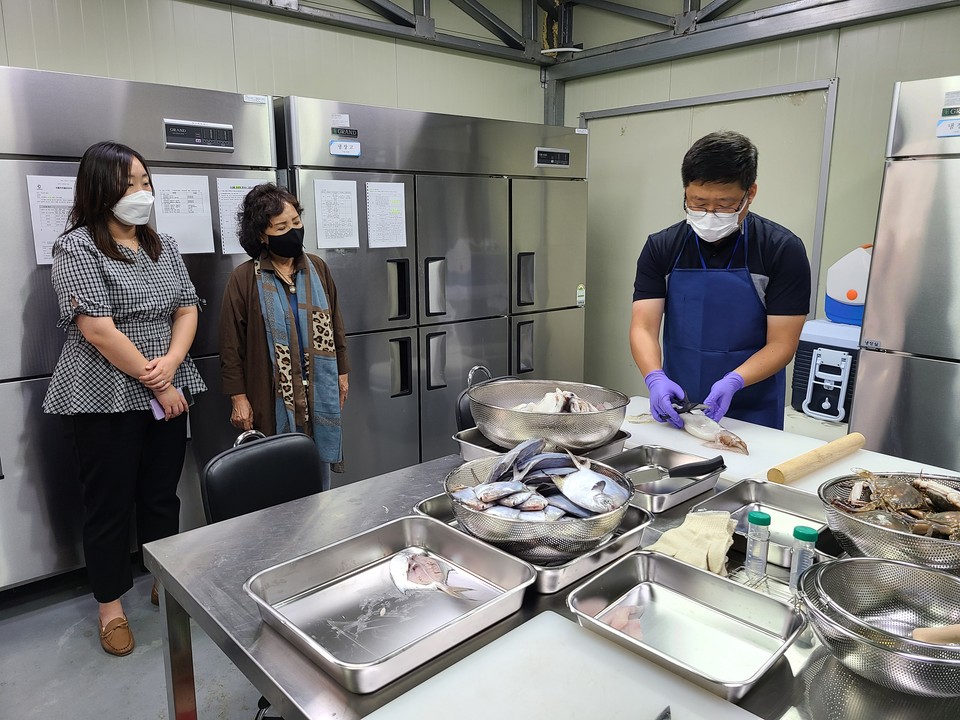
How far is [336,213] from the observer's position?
3.05 meters

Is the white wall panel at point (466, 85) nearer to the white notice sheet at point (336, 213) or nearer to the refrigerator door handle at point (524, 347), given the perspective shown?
the white notice sheet at point (336, 213)

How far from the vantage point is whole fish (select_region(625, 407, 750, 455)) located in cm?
176

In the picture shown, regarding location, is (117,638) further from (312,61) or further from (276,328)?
(312,61)

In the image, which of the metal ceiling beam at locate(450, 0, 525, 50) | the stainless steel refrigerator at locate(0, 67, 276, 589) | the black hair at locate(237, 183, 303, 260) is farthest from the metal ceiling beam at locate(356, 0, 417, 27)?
the black hair at locate(237, 183, 303, 260)

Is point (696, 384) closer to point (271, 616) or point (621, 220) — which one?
point (271, 616)

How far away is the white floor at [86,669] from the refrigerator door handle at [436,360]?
5.25 ft

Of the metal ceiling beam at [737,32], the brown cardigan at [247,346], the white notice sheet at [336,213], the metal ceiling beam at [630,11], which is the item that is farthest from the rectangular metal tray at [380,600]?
the metal ceiling beam at [630,11]

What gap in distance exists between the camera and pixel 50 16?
2.94 meters

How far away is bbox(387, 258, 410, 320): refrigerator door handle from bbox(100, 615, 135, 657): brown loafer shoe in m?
1.69

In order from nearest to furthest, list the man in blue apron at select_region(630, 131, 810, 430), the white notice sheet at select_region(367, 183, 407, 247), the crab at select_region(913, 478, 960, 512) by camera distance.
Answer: the crab at select_region(913, 478, 960, 512), the man in blue apron at select_region(630, 131, 810, 430), the white notice sheet at select_region(367, 183, 407, 247)

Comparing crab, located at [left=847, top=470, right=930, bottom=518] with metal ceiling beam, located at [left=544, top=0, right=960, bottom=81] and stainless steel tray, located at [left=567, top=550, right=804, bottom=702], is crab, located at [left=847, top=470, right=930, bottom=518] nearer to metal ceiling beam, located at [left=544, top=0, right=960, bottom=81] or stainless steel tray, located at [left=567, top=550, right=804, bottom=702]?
stainless steel tray, located at [left=567, top=550, right=804, bottom=702]

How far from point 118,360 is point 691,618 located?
1949 millimetres

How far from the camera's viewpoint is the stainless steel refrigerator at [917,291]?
2596mm

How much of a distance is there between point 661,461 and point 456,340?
81.7 inches
